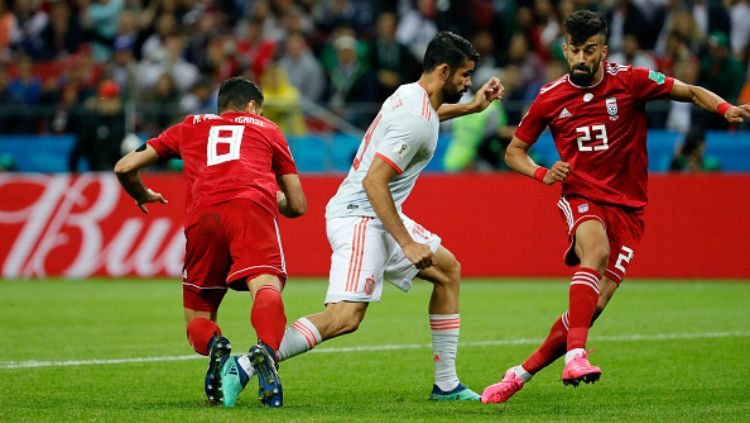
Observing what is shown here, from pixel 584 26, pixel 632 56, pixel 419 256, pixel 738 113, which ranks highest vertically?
pixel 584 26

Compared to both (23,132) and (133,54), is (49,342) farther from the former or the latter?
(133,54)

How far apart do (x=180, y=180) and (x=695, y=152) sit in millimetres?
7263

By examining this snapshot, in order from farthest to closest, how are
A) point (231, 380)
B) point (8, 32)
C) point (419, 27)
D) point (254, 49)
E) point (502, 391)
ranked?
point (8, 32)
point (254, 49)
point (419, 27)
point (502, 391)
point (231, 380)

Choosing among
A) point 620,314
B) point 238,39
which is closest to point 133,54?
point 238,39

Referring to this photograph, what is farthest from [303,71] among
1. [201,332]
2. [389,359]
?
[201,332]

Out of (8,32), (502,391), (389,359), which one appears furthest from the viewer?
(8,32)

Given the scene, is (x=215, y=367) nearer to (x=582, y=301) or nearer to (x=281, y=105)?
(x=582, y=301)

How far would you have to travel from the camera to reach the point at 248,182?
7.91 metres

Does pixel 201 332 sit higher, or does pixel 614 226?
pixel 614 226

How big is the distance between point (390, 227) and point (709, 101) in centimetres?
211

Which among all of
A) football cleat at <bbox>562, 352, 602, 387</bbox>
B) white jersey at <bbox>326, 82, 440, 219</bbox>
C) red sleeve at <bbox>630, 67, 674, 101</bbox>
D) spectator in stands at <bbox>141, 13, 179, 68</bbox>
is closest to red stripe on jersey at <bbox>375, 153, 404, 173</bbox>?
white jersey at <bbox>326, 82, 440, 219</bbox>

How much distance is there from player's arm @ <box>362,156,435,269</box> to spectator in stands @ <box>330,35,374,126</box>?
13776 mm

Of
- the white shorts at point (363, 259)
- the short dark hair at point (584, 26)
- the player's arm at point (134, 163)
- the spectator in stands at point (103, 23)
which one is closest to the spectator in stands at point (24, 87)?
the spectator in stands at point (103, 23)

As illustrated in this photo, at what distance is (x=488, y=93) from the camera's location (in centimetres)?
845
